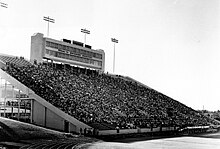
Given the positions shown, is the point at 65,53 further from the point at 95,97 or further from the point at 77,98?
the point at 77,98

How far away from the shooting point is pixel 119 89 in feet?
132

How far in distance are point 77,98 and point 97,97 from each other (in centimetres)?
331

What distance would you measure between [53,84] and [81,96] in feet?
9.44

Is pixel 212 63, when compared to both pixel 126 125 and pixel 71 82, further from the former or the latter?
pixel 71 82

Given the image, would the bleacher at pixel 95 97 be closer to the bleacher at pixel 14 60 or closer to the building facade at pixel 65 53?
the bleacher at pixel 14 60

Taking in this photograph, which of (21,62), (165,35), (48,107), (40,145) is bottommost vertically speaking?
(40,145)

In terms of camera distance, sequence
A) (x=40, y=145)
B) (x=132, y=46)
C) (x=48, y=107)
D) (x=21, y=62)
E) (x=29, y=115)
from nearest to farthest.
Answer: (x=40, y=145) → (x=48, y=107) → (x=29, y=115) → (x=21, y=62) → (x=132, y=46)

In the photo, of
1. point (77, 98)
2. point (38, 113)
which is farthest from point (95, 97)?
Result: point (38, 113)

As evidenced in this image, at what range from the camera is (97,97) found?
3344 cm

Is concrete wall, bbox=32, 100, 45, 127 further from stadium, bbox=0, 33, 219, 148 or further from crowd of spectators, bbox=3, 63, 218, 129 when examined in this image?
crowd of spectators, bbox=3, 63, 218, 129

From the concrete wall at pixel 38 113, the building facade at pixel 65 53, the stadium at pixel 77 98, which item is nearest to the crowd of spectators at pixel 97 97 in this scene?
the stadium at pixel 77 98

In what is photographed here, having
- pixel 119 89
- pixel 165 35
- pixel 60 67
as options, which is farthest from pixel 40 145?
pixel 119 89

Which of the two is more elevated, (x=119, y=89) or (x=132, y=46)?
(x=132, y=46)

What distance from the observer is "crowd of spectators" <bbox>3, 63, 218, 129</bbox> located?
91.6 feet
